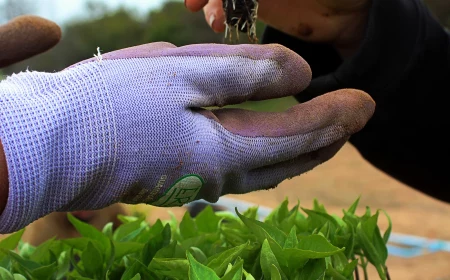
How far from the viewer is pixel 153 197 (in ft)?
2.51

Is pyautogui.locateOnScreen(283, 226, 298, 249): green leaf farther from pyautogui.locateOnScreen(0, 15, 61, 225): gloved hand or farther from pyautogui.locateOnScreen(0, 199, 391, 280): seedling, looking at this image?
pyautogui.locateOnScreen(0, 15, 61, 225): gloved hand

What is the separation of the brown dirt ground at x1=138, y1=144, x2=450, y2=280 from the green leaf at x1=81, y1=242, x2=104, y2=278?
7.31ft

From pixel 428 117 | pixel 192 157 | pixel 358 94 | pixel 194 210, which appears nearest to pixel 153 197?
pixel 192 157

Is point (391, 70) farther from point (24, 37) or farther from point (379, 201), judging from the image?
point (379, 201)

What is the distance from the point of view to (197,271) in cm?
60

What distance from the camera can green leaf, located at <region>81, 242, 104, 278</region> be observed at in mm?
867

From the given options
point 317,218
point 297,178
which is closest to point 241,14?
→ point 317,218

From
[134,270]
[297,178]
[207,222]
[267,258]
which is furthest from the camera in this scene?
[297,178]

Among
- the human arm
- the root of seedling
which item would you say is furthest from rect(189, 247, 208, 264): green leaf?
the human arm

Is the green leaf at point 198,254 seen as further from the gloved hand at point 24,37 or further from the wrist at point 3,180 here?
the gloved hand at point 24,37

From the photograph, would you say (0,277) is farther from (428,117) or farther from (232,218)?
(428,117)

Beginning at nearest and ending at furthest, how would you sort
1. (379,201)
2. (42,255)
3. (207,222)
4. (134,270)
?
(134,270), (42,255), (207,222), (379,201)

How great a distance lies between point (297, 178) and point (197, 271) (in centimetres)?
632

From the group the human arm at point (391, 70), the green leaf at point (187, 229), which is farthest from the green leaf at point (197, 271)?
the human arm at point (391, 70)
